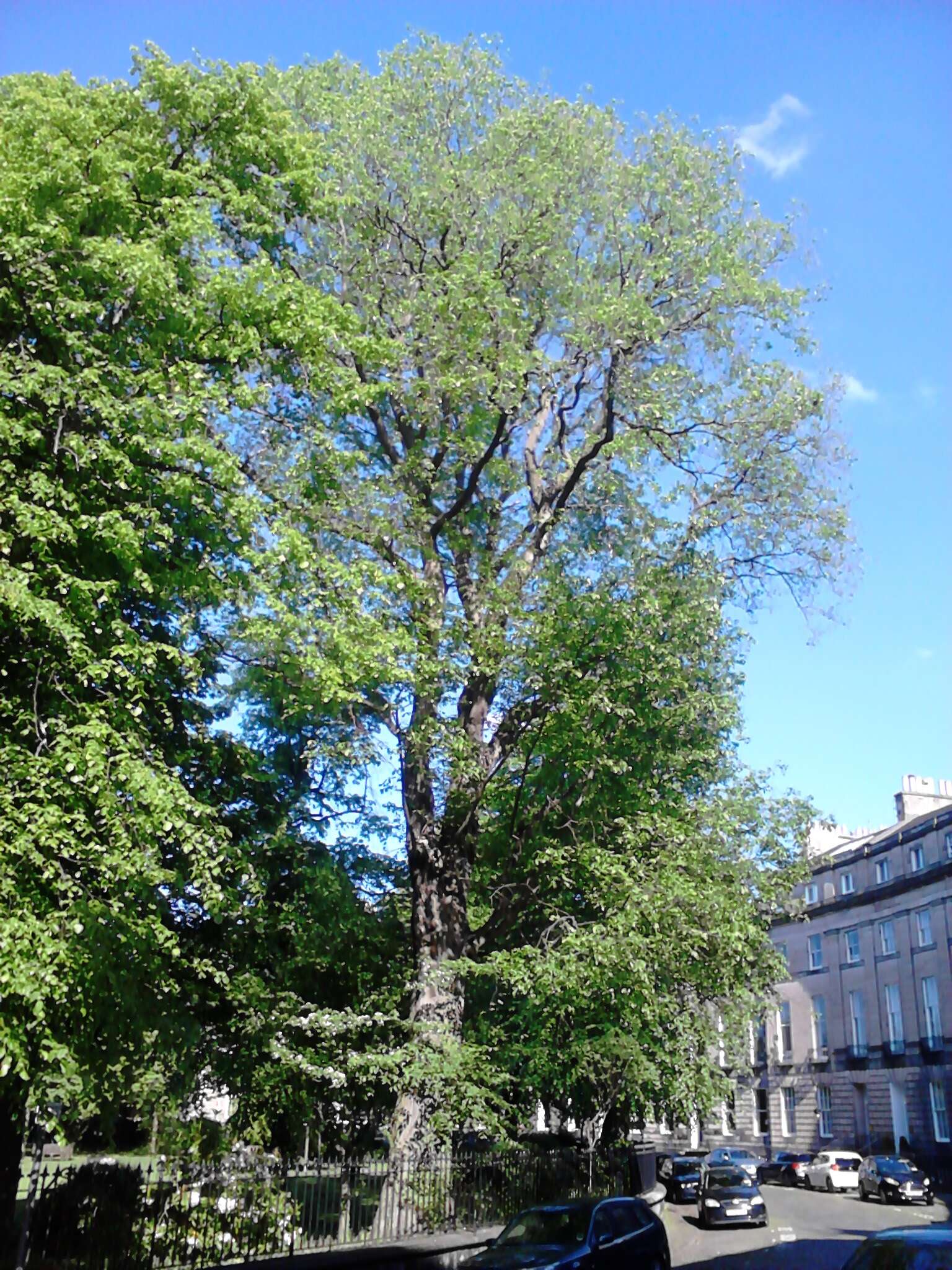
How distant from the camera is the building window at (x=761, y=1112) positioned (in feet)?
228

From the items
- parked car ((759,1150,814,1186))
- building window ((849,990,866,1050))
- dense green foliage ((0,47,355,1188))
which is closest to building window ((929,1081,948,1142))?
building window ((849,990,866,1050))

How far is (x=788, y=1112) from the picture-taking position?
6725cm

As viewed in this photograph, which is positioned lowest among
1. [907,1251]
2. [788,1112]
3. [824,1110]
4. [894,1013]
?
[788,1112]

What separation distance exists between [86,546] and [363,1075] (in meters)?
9.17

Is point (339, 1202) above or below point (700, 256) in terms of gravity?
below

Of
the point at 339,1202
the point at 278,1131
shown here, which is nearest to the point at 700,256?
the point at 339,1202

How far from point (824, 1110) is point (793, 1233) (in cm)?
4091

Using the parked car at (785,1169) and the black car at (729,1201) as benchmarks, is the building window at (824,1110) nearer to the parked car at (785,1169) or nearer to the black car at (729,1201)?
the parked car at (785,1169)

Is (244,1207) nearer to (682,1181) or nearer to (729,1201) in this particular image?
(729,1201)

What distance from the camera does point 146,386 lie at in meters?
13.4

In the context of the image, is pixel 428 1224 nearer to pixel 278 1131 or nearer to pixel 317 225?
pixel 278 1131

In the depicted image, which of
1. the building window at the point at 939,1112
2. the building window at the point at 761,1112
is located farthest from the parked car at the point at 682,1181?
the building window at the point at 761,1112

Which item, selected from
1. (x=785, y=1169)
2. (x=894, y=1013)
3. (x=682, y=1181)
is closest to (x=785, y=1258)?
(x=682, y=1181)

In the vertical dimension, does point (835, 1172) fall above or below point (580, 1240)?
below
